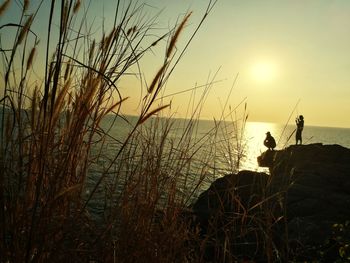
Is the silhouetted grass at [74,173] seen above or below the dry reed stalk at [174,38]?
below

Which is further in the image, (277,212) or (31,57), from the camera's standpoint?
(277,212)

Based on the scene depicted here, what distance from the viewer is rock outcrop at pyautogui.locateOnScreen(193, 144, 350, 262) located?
236cm

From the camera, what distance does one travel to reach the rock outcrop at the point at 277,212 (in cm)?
236

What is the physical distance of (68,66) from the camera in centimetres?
196

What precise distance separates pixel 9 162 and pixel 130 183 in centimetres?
63

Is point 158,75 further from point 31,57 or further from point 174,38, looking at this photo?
point 31,57

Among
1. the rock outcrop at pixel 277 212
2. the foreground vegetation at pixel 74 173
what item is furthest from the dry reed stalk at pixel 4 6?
the rock outcrop at pixel 277 212

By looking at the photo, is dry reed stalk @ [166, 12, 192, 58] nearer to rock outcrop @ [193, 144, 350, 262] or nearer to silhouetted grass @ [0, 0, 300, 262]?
silhouetted grass @ [0, 0, 300, 262]

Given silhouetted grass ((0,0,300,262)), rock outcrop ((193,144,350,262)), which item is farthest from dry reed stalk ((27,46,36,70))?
rock outcrop ((193,144,350,262))

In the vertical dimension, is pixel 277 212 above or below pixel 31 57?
below

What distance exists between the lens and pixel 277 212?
7.86 meters

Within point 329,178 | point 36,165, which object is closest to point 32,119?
point 36,165

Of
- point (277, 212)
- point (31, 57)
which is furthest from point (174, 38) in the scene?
point (277, 212)

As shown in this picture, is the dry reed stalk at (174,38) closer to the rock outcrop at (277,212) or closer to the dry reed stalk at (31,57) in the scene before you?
the dry reed stalk at (31,57)
